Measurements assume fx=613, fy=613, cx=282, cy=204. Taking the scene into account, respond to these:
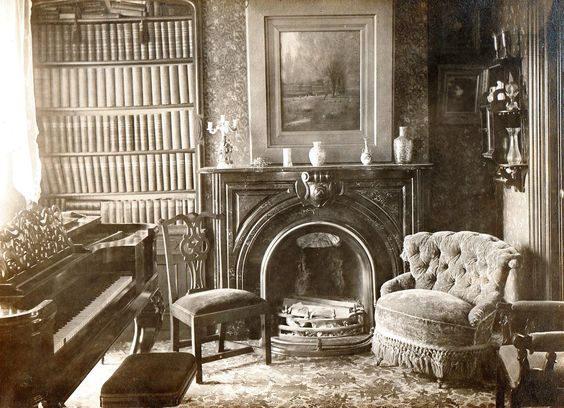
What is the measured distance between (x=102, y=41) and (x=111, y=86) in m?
0.37

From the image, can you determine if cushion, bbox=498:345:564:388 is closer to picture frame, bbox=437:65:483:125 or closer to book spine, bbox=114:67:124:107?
picture frame, bbox=437:65:483:125

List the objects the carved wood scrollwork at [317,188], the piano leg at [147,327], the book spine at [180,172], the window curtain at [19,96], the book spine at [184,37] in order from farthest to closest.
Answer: the book spine at [180,172], the book spine at [184,37], the carved wood scrollwork at [317,188], the window curtain at [19,96], the piano leg at [147,327]

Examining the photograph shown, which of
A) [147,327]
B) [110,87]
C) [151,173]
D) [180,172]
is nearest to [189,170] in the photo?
[180,172]

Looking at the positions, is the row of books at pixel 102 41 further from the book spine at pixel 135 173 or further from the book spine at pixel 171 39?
the book spine at pixel 135 173

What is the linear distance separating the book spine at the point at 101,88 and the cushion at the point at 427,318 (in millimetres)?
2759

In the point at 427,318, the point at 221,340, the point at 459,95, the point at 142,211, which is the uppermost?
the point at 459,95

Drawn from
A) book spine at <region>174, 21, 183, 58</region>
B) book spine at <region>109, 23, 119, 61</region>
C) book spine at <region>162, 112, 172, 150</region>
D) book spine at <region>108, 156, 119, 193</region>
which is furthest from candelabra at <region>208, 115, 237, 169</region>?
book spine at <region>109, 23, 119, 61</region>

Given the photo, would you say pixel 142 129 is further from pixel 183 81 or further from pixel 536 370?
pixel 536 370

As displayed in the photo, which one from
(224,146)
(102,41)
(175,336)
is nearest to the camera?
(175,336)

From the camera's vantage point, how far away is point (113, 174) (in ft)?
16.7

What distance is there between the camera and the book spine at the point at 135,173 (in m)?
5.09

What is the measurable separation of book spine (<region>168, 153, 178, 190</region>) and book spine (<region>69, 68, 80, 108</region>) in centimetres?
88

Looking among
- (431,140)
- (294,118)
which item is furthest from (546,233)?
(294,118)

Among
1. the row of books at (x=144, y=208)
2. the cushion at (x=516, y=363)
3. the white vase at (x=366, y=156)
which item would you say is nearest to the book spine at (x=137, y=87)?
the row of books at (x=144, y=208)
